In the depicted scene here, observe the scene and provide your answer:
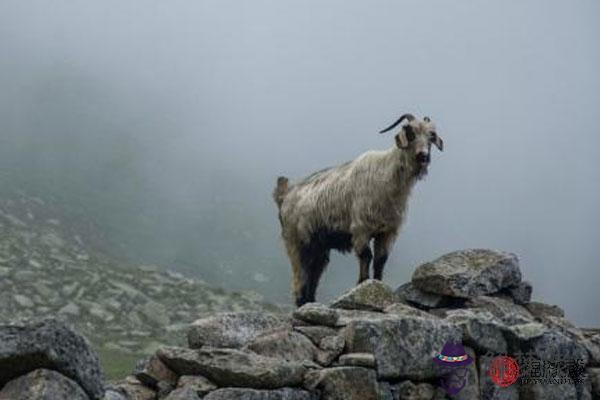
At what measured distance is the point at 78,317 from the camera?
75.9 ft

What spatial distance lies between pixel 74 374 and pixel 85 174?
150 ft

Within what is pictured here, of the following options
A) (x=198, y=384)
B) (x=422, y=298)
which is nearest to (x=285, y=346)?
(x=198, y=384)

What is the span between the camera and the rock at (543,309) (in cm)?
1169

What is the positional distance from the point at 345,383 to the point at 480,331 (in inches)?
93.2

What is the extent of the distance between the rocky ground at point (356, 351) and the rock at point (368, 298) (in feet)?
0.05

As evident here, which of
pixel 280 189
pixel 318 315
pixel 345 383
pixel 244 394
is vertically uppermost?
pixel 280 189

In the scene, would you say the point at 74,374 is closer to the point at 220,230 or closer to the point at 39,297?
the point at 39,297

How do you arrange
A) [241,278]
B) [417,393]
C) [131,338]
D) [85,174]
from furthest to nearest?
[85,174] < [241,278] < [131,338] < [417,393]

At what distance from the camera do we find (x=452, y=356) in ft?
27.3

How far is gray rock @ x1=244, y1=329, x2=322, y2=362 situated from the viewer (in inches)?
304

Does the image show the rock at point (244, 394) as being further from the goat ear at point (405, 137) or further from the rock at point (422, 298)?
the goat ear at point (405, 137)

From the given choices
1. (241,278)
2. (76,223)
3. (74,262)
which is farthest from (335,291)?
(74,262)

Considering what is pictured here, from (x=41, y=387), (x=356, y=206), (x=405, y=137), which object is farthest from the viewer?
(x=356, y=206)

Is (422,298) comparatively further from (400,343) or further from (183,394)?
(183,394)
